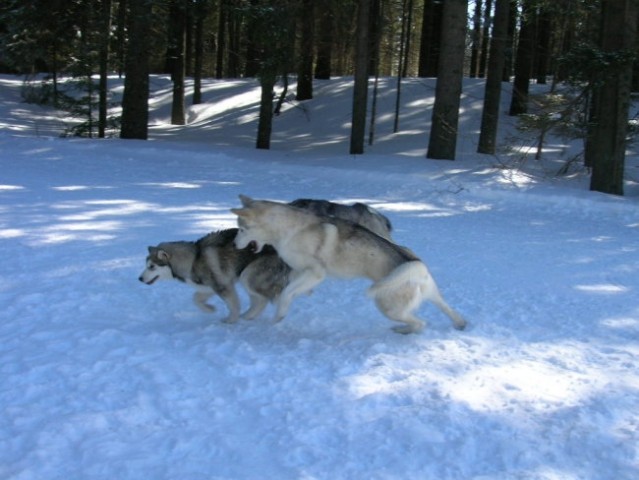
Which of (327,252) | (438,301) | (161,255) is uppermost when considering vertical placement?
(327,252)

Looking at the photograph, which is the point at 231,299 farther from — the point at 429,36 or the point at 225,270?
the point at 429,36

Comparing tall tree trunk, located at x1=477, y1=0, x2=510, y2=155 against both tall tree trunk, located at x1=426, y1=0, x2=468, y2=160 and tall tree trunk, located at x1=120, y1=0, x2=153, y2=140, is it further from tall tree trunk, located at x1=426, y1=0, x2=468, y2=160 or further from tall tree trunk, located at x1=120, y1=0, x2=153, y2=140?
tall tree trunk, located at x1=120, y1=0, x2=153, y2=140

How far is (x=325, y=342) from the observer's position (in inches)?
216

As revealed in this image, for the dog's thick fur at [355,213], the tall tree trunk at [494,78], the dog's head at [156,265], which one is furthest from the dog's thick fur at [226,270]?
the tall tree trunk at [494,78]

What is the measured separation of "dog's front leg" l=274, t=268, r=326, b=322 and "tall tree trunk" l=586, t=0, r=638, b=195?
35.8 ft

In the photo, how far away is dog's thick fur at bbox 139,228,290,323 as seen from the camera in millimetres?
6094

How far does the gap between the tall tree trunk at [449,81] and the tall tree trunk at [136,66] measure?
991cm

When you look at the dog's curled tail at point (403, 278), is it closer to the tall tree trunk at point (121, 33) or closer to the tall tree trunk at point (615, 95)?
the tall tree trunk at point (615, 95)

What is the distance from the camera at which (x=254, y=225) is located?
586 centimetres

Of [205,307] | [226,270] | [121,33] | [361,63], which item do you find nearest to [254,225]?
[226,270]

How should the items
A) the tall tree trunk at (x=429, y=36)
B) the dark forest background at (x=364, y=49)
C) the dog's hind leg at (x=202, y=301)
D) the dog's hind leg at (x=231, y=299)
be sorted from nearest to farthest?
the dog's hind leg at (x=231, y=299)
the dog's hind leg at (x=202, y=301)
the dark forest background at (x=364, y=49)
the tall tree trunk at (x=429, y=36)

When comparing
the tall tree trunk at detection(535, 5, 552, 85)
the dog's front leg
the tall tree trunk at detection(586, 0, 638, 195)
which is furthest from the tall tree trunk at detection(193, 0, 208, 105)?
the dog's front leg

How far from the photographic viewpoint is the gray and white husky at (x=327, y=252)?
18.1 ft

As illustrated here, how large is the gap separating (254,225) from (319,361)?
1598 millimetres
